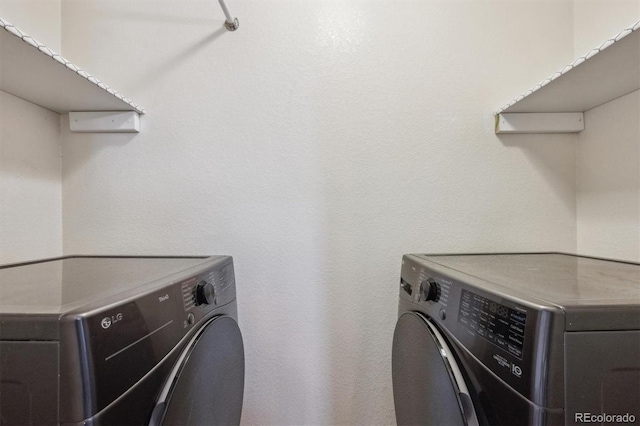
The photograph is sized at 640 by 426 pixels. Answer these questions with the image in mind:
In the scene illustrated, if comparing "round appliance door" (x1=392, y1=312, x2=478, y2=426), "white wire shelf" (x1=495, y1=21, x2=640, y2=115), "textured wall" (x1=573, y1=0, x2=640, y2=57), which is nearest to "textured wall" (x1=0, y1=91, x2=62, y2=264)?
"round appliance door" (x1=392, y1=312, x2=478, y2=426)

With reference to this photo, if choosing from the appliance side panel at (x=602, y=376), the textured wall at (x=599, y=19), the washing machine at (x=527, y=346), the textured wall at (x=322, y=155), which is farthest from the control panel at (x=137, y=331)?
the textured wall at (x=599, y=19)

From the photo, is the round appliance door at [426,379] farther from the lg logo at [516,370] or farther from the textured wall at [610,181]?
the textured wall at [610,181]

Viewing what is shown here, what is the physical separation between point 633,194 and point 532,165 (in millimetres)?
285

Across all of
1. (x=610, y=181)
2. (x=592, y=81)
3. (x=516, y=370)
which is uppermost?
(x=592, y=81)

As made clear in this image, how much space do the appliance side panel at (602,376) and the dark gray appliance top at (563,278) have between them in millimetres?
49

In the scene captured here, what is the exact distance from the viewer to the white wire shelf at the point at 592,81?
641 millimetres

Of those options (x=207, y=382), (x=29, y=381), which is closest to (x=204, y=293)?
(x=207, y=382)

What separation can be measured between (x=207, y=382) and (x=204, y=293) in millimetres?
200

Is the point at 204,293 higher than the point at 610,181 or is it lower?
lower

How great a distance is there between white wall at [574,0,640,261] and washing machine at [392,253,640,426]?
31 centimetres

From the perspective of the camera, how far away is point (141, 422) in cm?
45

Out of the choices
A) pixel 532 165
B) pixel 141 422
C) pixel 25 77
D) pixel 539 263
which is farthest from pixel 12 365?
pixel 532 165

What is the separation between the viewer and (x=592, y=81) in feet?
2.62

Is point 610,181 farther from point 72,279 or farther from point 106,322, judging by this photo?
point 72,279
